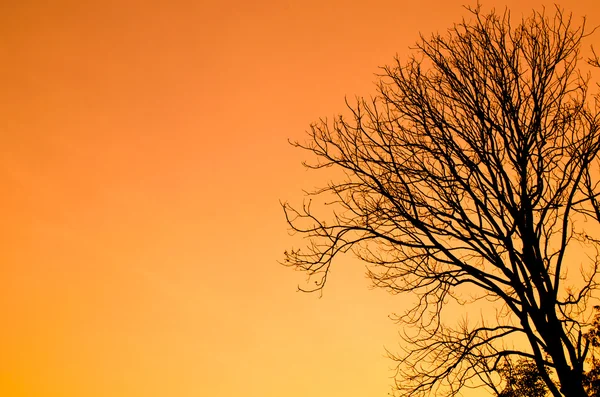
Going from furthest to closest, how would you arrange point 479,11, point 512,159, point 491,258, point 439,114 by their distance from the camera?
point 479,11, point 439,114, point 512,159, point 491,258

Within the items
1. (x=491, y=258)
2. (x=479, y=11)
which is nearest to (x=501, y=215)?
(x=491, y=258)

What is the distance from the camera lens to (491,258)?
5.85 m

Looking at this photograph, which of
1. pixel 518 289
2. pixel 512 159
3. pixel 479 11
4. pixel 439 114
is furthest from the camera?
pixel 479 11

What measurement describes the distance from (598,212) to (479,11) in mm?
3673

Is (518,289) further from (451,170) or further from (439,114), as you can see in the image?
(439,114)

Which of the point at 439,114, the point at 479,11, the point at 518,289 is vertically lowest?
the point at 518,289

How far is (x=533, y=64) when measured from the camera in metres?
6.99

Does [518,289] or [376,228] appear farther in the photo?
[376,228]

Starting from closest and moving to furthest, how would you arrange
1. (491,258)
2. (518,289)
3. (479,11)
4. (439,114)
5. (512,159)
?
(518,289) → (491,258) → (512,159) → (439,114) → (479,11)

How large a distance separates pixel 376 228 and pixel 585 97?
142 inches

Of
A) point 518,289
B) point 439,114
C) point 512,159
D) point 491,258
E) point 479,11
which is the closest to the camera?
point 518,289

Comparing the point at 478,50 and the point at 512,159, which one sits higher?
the point at 478,50

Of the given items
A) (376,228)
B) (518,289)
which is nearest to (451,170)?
(376,228)

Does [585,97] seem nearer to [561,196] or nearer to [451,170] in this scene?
[561,196]
